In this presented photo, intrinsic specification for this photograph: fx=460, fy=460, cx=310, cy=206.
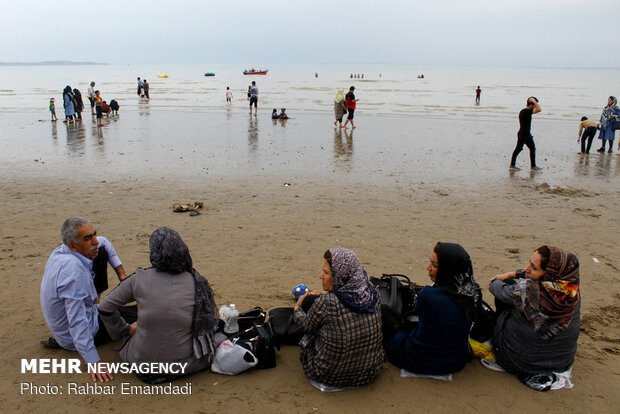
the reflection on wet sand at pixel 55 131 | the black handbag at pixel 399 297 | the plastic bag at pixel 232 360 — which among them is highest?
the reflection on wet sand at pixel 55 131

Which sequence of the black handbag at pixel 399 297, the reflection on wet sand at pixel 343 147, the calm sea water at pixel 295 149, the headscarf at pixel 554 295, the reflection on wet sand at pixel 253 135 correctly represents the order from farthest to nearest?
the reflection on wet sand at pixel 253 135, the reflection on wet sand at pixel 343 147, the calm sea water at pixel 295 149, the black handbag at pixel 399 297, the headscarf at pixel 554 295

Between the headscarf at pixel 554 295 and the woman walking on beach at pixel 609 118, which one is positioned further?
the woman walking on beach at pixel 609 118

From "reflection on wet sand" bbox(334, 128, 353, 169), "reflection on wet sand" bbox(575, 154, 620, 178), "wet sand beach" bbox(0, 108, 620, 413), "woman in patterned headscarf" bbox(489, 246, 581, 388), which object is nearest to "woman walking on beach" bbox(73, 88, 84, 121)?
"wet sand beach" bbox(0, 108, 620, 413)

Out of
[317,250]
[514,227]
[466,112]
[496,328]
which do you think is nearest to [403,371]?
[496,328]

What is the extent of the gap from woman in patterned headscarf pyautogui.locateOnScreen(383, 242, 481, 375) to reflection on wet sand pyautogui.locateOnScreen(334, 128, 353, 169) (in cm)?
841

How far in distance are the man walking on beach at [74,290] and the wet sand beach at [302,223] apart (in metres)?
0.30

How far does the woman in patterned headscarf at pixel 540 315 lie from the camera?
10.5 ft

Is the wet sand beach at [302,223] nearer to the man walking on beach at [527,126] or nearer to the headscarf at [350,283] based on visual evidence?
the man walking on beach at [527,126]

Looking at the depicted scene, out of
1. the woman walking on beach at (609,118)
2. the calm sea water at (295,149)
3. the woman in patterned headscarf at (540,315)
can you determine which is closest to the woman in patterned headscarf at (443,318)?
the woman in patterned headscarf at (540,315)

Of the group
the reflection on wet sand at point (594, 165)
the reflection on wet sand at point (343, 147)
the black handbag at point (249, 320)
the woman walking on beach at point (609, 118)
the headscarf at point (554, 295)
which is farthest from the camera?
the woman walking on beach at point (609, 118)

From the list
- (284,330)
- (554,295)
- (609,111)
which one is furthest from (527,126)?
(284,330)

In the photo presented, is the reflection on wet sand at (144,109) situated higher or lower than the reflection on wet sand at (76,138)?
higher

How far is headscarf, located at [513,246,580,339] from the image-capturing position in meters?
3.17

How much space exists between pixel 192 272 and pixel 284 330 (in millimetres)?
1052
